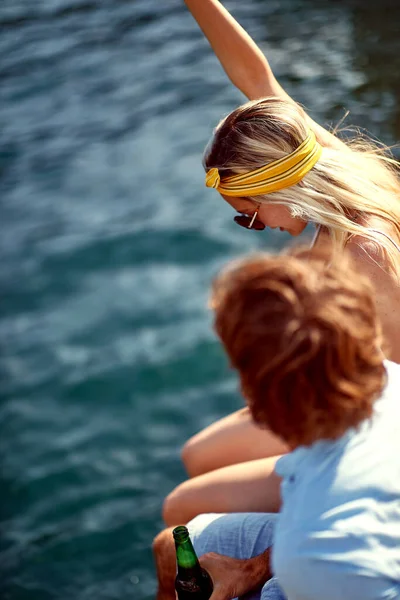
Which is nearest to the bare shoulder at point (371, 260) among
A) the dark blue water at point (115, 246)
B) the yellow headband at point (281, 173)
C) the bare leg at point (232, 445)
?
the yellow headband at point (281, 173)

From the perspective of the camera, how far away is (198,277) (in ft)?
20.0

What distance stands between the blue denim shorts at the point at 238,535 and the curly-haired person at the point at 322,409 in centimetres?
85

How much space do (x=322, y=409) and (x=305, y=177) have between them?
1293mm

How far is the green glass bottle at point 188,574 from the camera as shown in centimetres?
228

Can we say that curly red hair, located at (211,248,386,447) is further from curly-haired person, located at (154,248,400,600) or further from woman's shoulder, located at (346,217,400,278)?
woman's shoulder, located at (346,217,400,278)

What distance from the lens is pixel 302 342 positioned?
53.8 inches

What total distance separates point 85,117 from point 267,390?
23.1 ft

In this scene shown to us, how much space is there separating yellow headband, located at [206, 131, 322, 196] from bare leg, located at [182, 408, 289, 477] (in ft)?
2.41

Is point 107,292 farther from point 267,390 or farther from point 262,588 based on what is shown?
point 267,390

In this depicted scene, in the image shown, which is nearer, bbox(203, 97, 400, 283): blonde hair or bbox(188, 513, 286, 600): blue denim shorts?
bbox(188, 513, 286, 600): blue denim shorts

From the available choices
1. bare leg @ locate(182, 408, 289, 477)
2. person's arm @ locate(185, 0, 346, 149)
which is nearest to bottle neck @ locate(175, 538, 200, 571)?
bare leg @ locate(182, 408, 289, 477)

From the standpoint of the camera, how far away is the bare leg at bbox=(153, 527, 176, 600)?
256 cm

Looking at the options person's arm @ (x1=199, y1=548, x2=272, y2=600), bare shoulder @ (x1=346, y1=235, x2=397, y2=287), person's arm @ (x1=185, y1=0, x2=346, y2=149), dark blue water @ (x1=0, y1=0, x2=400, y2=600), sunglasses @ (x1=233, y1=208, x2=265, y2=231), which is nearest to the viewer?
person's arm @ (x1=199, y1=548, x2=272, y2=600)

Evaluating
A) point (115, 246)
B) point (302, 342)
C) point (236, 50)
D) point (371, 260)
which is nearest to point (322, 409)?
point (302, 342)
